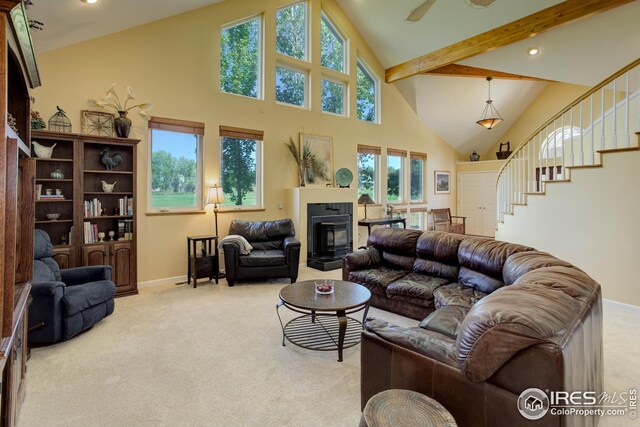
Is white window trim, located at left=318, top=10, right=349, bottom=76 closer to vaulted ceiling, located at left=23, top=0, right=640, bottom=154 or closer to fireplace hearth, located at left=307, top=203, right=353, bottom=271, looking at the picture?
vaulted ceiling, located at left=23, top=0, right=640, bottom=154

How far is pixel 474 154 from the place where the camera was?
10094 millimetres

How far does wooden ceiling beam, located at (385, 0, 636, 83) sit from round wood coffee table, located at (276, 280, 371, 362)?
4.99 m

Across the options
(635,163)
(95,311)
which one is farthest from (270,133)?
(635,163)

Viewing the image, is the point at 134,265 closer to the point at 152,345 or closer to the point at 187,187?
the point at 187,187

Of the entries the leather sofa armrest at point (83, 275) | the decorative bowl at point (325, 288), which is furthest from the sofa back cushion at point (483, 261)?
the leather sofa armrest at point (83, 275)

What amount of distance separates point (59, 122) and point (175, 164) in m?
1.48

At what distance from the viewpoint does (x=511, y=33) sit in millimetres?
5406

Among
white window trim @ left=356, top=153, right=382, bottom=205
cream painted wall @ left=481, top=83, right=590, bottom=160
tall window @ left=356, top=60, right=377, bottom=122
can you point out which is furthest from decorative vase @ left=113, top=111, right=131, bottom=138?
cream painted wall @ left=481, top=83, right=590, bottom=160

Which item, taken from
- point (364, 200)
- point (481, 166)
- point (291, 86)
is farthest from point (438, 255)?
point (481, 166)

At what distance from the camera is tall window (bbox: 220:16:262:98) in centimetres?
554

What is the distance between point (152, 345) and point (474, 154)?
992 centimetres

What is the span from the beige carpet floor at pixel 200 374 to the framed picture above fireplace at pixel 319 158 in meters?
3.45

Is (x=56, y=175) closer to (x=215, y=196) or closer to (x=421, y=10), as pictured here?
(x=215, y=196)

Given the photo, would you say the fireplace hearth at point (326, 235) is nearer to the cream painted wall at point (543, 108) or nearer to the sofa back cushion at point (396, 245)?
the sofa back cushion at point (396, 245)
